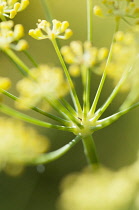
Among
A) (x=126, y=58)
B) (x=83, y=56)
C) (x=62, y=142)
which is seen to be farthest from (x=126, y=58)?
(x=62, y=142)

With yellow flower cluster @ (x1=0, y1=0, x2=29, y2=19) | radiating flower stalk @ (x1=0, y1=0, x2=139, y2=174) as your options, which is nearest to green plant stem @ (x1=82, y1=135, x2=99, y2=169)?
radiating flower stalk @ (x1=0, y1=0, x2=139, y2=174)

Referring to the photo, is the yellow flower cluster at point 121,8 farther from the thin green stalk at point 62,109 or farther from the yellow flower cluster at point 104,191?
the yellow flower cluster at point 104,191

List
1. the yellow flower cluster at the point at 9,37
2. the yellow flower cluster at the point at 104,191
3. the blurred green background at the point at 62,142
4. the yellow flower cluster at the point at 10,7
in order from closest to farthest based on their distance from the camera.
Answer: the yellow flower cluster at the point at 104,191 → the yellow flower cluster at the point at 9,37 → the yellow flower cluster at the point at 10,7 → the blurred green background at the point at 62,142

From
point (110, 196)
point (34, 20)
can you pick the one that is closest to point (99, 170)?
point (110, 196)

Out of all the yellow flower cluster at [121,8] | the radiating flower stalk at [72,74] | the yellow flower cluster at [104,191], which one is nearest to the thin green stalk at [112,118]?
the radiating flower stalk at [72,74]

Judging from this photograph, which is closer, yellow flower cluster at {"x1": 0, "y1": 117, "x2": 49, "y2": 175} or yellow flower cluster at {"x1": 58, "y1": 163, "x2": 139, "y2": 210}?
yellow flower cluster at {"x1": 58, "y1": 163, "x2": 139, "y2": 210}

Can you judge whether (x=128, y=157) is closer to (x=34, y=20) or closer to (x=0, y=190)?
(x=0, y=190)

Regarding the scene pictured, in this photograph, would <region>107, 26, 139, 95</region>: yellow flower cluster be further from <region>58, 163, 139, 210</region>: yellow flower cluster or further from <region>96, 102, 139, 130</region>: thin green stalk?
<region>58, 163, 139, 210</region>: yellow flower cluster
